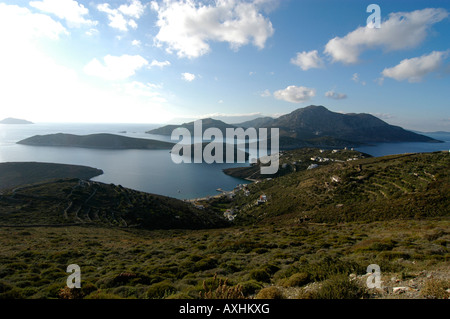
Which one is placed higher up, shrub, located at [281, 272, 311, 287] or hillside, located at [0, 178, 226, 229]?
shrub, located at [281, 272, 311, 287]
